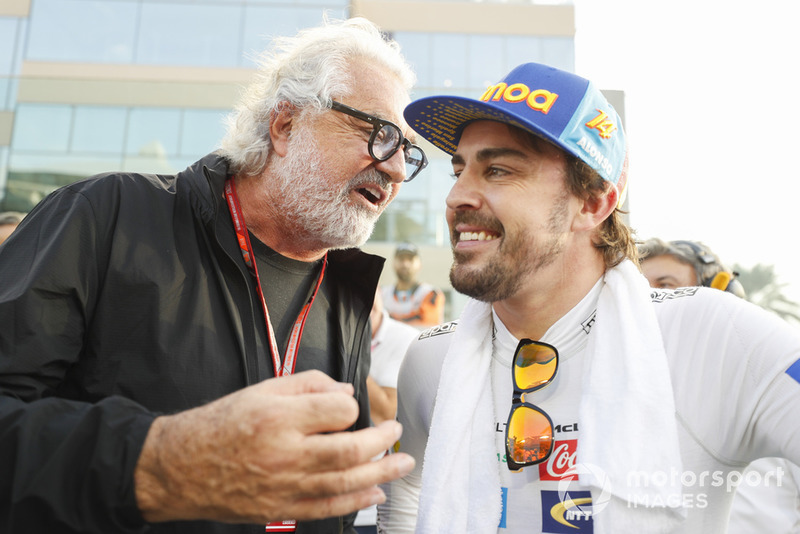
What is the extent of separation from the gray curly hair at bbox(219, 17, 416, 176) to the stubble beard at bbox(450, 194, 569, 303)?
1.01 m

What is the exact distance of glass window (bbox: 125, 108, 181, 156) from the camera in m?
17.0

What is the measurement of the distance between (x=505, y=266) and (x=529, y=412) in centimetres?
52

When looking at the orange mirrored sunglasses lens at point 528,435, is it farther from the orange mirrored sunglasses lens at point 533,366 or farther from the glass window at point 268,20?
the glass window at point 268,20

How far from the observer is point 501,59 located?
1842 centimetres

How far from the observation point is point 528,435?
198 cm

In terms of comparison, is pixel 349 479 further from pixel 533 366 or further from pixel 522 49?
pixel 522 49

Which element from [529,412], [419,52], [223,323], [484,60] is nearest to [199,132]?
[419,52]

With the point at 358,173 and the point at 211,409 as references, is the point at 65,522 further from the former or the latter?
the point at 358,173

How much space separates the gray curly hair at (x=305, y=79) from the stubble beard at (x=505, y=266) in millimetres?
1015

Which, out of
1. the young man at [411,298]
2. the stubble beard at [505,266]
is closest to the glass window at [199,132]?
the young man at [411,298]

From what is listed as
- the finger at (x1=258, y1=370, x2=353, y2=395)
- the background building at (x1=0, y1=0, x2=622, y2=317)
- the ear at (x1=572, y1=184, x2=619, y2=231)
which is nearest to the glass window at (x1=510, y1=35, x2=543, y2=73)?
the background building at (x1=0, y1=0, x2=622, y2=317)

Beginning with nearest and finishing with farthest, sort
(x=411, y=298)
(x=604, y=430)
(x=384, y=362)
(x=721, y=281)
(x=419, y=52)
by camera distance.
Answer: (x=604, y=430) < (x=721, y=281) < (x=384, y=362) < (x=411, y=298) < (x=419, y=52)

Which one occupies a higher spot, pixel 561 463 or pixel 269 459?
pixel 269 459

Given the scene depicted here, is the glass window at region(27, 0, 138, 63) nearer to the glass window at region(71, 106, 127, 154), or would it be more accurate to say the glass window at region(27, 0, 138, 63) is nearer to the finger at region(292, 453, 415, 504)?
the glass window at region(71, 106, 127, 154)
